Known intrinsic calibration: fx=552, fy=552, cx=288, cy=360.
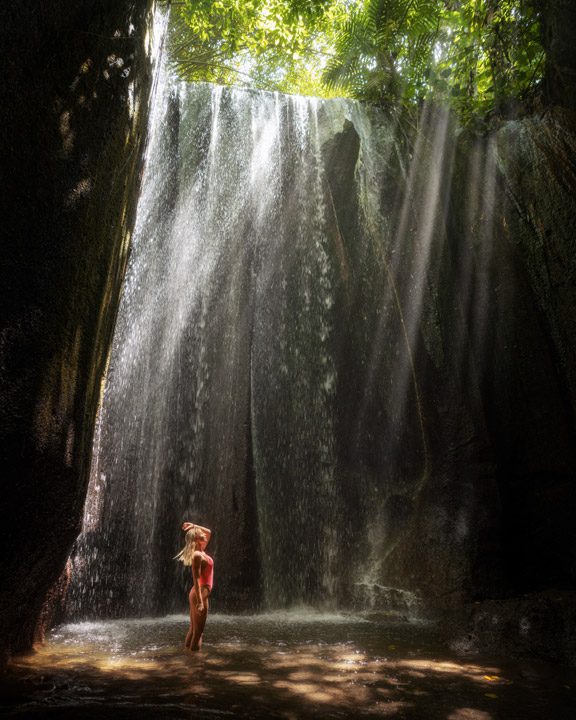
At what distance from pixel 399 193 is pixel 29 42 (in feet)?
23.9

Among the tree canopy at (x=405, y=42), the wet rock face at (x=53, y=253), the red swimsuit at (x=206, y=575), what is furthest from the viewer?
the tree canopy at (x=405, y=42)

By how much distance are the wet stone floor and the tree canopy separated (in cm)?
822

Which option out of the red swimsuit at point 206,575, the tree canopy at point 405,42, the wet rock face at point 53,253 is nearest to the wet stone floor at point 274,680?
the red swimsuit at point 206,575

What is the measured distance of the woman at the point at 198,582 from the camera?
475cm

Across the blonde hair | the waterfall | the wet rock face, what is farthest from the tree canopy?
the blonde hair

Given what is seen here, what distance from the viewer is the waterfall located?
855cm

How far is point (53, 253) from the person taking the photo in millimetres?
3580

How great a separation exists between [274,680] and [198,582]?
124cm

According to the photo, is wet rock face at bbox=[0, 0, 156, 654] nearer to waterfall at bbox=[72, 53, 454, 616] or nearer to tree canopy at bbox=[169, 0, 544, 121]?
waterfall at bbox=[72, 53, 454, 616]

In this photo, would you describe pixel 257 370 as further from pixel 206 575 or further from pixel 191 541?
pixel 206 575

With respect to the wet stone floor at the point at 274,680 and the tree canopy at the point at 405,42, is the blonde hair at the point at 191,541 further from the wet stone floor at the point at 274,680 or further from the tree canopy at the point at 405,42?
the tree canopy at the point at 405,42

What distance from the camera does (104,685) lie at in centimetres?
353

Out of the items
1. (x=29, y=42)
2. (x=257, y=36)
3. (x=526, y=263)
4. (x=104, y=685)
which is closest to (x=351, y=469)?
(x=526, y=263)

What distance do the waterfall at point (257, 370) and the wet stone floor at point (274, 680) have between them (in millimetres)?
2799
